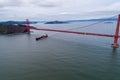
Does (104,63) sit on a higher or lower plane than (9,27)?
lower

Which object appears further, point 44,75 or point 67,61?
point 67,61

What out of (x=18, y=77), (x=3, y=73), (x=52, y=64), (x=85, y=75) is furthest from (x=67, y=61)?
(x=3, y=73)

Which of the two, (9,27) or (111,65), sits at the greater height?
(9,27)

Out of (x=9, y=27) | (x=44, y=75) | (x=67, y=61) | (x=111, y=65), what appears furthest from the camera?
(x=9, y=27)

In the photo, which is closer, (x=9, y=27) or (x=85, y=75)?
(x=85, y=75)

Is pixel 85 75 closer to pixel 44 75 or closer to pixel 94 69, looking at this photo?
pixel 94 69

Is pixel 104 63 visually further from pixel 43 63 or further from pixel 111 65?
pixel 43 63

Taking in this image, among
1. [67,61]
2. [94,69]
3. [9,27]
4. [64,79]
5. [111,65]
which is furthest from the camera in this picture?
[9,27]

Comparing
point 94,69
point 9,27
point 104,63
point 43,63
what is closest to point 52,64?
point 43,63

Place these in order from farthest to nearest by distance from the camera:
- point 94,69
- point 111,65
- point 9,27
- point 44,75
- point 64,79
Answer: point 9,27
point 111,65
point 94,69
point 44,75
point 64,79
